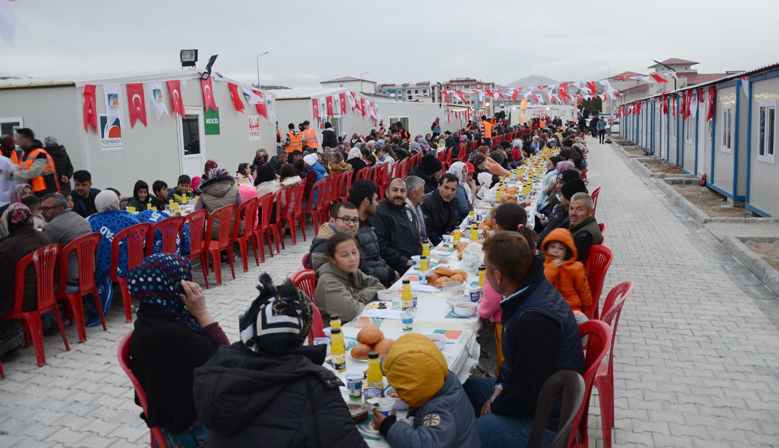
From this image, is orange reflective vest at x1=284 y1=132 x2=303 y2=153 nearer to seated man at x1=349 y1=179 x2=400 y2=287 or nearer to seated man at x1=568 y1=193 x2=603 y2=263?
seated man at x1=349 y1=179 x2=400 y2=287

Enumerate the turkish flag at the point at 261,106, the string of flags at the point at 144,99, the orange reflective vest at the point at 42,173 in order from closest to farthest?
the orange reflective vest at the point at 42,173, the string of flags at the point at 144,99, the turkish flag at the point at 261,106

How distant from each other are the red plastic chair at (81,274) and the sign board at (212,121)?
911 centimetres

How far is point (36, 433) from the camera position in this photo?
405 cm

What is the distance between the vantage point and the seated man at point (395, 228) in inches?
237

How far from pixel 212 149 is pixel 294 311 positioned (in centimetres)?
1343

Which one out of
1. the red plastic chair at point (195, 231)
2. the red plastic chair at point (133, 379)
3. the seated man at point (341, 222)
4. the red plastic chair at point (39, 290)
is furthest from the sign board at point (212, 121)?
the red plastic chair at point (133, 379)

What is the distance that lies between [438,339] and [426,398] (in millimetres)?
1077

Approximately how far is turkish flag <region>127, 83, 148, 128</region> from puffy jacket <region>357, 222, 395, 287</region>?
8.34m

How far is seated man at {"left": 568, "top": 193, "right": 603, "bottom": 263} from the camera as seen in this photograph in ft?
17.1

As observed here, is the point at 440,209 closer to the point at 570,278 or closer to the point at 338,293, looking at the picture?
the point at 570,278

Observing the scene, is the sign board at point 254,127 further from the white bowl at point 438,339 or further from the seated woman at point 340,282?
the white bowl at point 438,339

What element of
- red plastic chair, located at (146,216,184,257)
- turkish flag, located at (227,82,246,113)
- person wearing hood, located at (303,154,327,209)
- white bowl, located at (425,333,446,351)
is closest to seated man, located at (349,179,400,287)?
white bowl, located at (425,333,446,351)

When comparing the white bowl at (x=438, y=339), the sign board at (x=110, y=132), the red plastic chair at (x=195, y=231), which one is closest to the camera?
the white bowl at (x=438, y=339)

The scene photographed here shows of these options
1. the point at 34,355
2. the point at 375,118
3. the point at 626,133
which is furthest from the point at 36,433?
the point at 626,133
